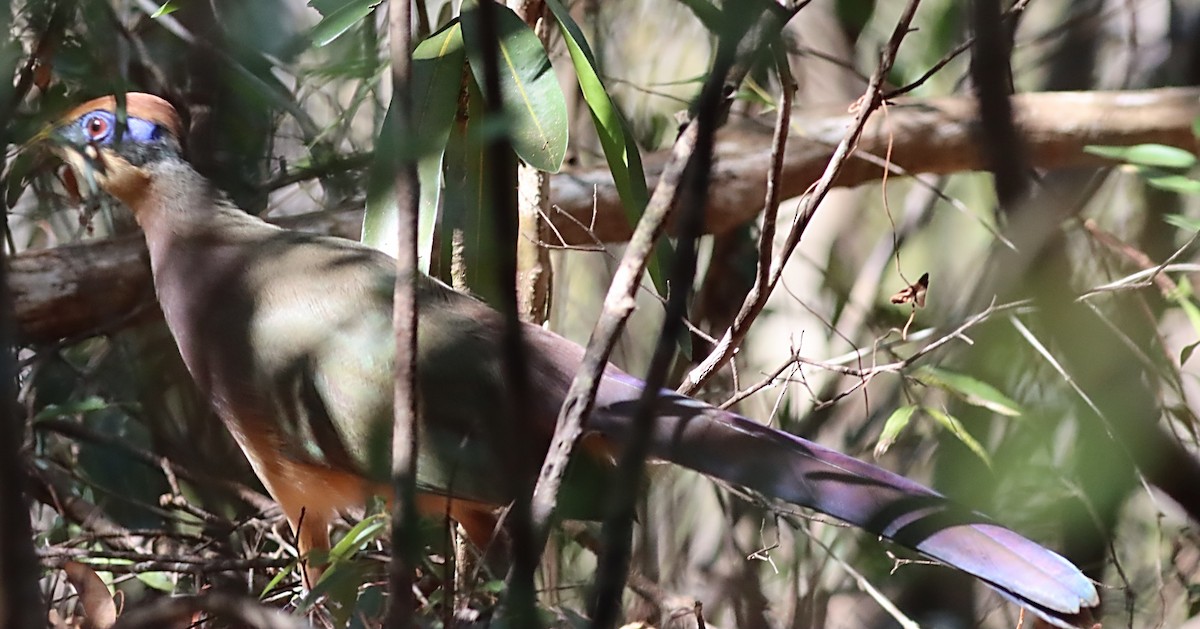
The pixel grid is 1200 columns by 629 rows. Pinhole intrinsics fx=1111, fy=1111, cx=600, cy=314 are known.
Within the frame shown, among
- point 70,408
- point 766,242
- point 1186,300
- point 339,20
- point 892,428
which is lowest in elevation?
point 70,408

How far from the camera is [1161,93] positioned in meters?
3.22

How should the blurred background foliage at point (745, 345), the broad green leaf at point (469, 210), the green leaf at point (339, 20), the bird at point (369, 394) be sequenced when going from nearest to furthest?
the bird at point (369, 394) < the green leaf at point (339, 20) < the broad green leaf at point (469, 210) < the blurred background foliage at point (745, 345)

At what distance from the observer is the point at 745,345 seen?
4039mm

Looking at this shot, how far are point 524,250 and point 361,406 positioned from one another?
540 millimetres

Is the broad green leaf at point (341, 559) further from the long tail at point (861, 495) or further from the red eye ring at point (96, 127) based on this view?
the red eye ring at point (96, 127)

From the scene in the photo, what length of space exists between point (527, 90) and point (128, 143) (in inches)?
52.2

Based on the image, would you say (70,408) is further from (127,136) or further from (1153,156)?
(1153,156)

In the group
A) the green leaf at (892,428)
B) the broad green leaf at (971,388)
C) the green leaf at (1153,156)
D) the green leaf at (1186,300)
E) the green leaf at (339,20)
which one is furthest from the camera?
the green leaf at (1186,300)

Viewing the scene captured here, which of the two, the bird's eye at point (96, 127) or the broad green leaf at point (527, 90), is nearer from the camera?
the broad green leaf at point (527, 90)

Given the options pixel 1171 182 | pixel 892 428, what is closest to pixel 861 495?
pixel 892 428

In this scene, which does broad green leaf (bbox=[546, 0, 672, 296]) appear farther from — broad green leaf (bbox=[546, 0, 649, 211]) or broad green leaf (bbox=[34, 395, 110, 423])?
broad green leaf (bbox=[34, 395, 110, 423])

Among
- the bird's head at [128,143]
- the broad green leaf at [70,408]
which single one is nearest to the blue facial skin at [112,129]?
the bird's head at [128,143]

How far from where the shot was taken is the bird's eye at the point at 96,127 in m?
2.55

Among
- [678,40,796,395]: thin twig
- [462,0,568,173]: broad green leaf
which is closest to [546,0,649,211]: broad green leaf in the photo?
[462,0,568,173]: broad green leaf
